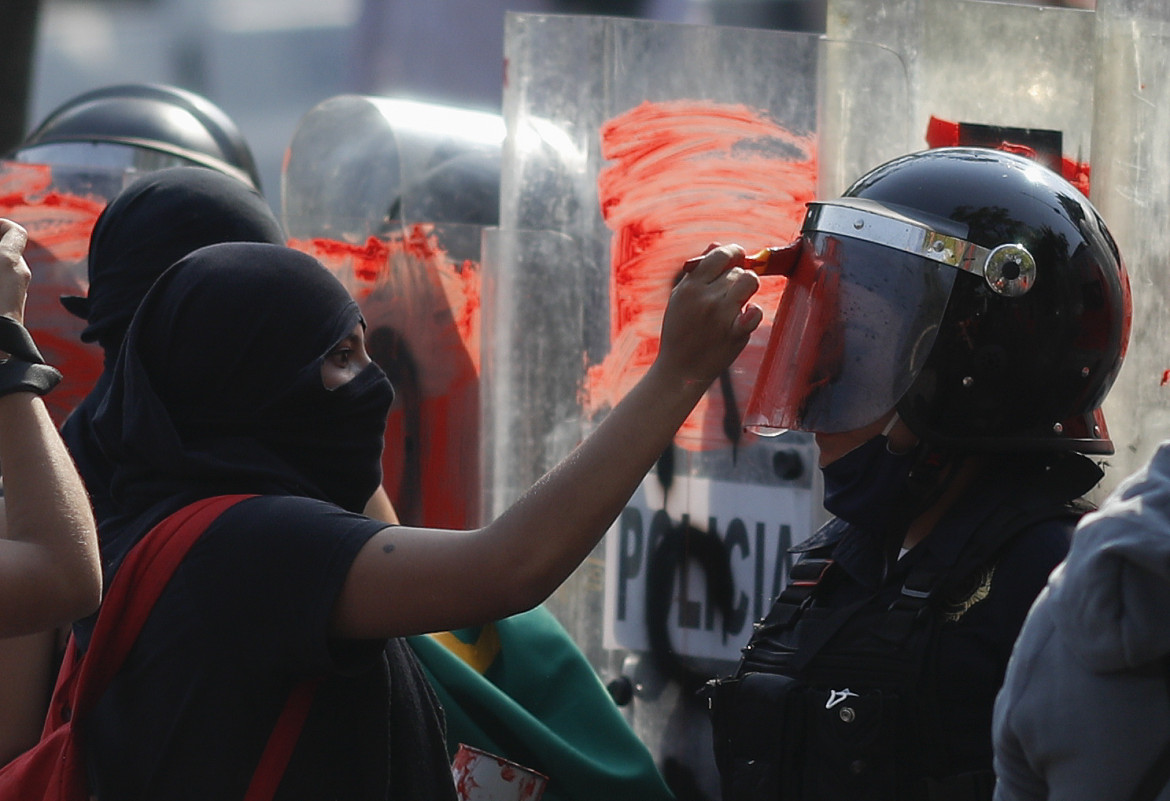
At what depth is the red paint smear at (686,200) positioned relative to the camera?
3.25 m

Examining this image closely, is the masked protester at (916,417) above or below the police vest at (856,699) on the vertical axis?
above

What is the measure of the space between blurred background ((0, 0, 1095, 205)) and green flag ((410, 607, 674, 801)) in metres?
7.13

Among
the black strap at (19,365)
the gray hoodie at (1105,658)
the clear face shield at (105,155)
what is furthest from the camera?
the clear face shield at (105,155)

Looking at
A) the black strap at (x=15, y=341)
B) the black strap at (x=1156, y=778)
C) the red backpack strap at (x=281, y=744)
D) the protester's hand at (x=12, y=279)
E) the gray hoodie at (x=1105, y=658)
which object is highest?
the protester's hand at (x=12, y=279)

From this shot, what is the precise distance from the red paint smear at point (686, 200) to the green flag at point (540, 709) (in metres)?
0.75

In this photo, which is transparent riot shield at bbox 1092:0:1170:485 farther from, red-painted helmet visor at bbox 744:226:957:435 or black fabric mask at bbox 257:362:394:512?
black fabric mask at bbox 257:362:394:512

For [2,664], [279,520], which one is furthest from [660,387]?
[2,664]

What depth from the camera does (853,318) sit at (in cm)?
213

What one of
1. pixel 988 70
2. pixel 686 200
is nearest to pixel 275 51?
pixel 686 200

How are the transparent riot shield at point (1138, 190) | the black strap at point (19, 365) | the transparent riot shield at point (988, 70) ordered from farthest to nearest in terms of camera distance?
the transparent riot shield at point (988, 70) < the transparent riot shield at point (1138, 190) < the black strap at point (19, 365)

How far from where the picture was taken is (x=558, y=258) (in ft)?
10.9

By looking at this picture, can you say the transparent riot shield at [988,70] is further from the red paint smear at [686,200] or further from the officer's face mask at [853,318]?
the officer's face mask at [853,318]

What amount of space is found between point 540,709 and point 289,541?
114 cm


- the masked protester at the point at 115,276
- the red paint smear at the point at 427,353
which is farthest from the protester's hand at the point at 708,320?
the red paint smear at the point at 427,353
